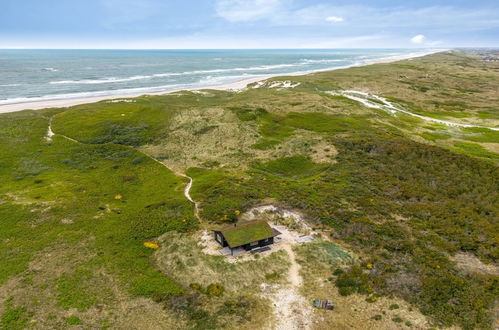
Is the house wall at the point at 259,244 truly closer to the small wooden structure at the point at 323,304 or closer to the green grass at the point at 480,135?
the small wooden structure at the point at 323,304

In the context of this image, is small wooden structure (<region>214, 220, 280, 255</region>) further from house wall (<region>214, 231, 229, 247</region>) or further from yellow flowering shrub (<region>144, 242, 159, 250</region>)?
yellow flowering shrub (<region>144, 242, 159, 250</region>)

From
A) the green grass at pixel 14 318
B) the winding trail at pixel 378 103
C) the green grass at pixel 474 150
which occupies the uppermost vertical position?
the winding trail at pixel 378 103

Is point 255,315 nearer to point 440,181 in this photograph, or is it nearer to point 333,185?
point 333,185

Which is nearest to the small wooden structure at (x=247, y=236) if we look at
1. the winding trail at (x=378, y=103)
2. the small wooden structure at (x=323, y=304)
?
the small wooden structure at (x=323, y=304)

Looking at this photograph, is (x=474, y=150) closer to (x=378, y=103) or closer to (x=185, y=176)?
(x=378, y=103)

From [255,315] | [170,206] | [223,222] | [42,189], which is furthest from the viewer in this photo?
[42,189]

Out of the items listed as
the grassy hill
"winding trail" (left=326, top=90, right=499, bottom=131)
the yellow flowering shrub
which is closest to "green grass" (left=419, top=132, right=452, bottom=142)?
the grassy hill

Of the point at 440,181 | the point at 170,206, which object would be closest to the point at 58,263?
the point at 170,206
